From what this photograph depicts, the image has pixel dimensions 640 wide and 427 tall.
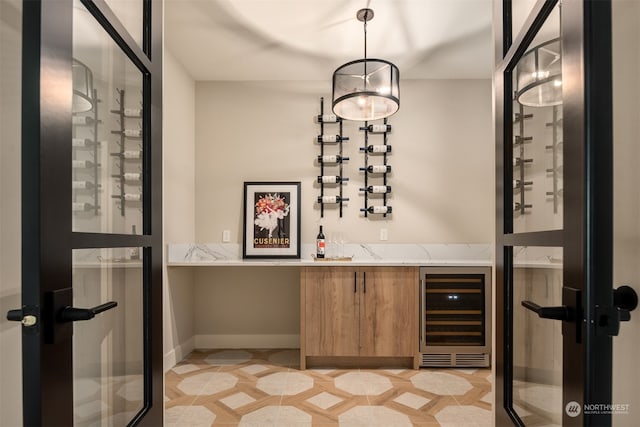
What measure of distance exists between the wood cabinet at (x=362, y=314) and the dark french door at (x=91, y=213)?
1793 mm

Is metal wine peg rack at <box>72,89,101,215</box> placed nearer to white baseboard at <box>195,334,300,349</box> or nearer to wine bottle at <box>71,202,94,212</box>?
wine bottle at <box>71,202,94,212</box>

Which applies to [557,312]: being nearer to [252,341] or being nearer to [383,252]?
[383,252]

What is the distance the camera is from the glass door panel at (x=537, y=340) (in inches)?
36.1

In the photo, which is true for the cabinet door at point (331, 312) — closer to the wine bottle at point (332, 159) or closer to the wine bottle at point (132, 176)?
the wine bottle at point (332, 159)

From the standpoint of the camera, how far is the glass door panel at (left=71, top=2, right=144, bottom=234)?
0.95 metres

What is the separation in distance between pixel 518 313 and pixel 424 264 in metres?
1.96

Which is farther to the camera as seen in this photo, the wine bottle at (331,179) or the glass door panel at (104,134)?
the wine bottle at (331,179)

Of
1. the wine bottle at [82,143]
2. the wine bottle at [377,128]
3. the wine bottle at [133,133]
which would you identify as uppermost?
the wine bottle at [377,128]

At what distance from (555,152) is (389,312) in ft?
7.76

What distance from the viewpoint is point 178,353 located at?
10.6ft

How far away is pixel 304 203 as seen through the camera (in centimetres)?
372

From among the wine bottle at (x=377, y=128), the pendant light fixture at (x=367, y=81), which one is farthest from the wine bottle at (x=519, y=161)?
the wine bottle at (x=377, y=128)

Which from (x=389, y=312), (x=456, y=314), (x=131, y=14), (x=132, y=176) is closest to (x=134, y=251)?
(x=132, y=176)

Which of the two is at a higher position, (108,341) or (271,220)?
(271,220)
